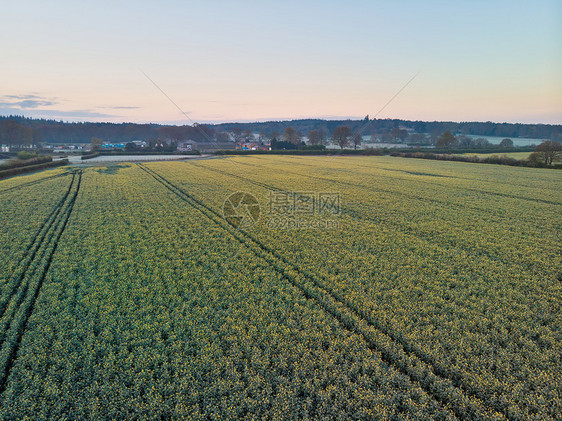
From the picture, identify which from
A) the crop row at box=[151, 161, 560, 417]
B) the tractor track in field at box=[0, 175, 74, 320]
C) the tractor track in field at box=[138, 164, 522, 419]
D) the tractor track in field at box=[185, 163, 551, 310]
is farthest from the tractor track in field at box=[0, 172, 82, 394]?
the tractor track in field at box=[185, 163, 551, 310]

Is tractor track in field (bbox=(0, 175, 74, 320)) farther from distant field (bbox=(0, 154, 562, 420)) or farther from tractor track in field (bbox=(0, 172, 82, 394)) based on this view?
distant field (bbox=(0, 154, 562, 420))

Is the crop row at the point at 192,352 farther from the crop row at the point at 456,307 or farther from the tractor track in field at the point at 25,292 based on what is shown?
the crop row at the point at 456,307

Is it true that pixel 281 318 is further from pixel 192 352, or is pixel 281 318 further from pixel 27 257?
pixel 27 257

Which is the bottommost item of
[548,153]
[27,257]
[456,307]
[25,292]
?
[456,307]

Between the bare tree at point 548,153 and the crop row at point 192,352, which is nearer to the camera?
the crop row at point 192,352

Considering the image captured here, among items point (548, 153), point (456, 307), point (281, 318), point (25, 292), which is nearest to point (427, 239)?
point (456, 307)

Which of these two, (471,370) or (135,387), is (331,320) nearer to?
(471,370)

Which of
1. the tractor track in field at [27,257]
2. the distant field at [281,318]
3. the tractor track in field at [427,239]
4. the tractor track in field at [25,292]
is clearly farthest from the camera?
the tractor track in field at [427,239]

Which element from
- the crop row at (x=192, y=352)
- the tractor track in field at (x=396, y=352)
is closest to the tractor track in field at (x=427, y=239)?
the tractor track in field at (x=396, y=352)
